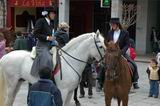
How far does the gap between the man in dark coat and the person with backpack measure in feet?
Answer: 7.15

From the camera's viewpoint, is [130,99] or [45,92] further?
[130,99]

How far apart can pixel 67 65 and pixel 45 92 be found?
2.43m

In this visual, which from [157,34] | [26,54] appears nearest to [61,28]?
[26,54]

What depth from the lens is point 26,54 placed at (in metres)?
9.16

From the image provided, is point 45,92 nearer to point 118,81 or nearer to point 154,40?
point 118,81

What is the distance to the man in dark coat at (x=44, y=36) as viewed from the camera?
8594mm

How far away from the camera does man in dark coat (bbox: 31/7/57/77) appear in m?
8.59

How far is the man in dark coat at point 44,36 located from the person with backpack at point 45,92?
218 centimetres

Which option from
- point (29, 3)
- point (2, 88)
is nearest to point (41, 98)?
point (2, 88)

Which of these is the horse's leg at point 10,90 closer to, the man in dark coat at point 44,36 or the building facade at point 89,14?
the man in dark coat at point 44,36

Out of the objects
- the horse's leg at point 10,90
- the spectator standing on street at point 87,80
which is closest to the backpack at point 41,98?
the horse's leg at point 10,90

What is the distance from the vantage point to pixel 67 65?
862 centimetres

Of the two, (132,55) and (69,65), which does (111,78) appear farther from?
(132,55)

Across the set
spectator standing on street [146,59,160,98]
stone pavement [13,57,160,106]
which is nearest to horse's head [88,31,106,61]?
stone pavement [13,57,160,106]
